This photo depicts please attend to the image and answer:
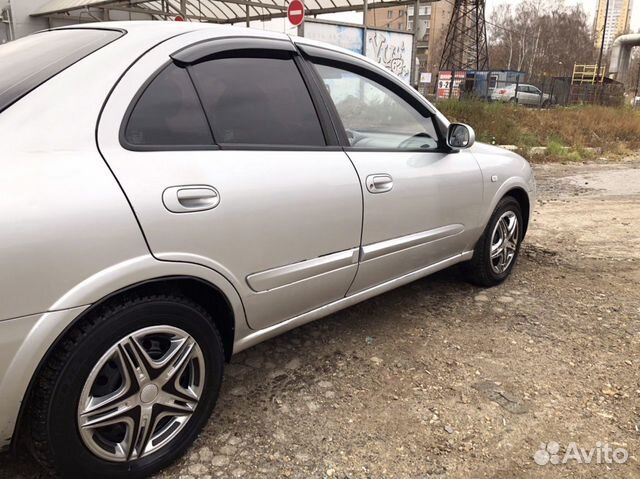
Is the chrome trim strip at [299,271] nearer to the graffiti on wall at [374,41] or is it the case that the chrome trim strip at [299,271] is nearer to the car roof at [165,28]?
the car roof at [165,28]

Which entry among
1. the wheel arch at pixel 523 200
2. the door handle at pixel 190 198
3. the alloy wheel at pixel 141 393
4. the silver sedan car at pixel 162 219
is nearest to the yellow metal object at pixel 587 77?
the wheel arch at pixel 523 200

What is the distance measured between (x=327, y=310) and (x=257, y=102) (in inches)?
42.3

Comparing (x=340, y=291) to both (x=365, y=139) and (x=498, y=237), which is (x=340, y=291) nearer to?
(x=365, y=139)

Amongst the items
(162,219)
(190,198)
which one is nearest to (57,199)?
(162,219)

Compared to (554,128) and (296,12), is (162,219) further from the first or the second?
(554,128)

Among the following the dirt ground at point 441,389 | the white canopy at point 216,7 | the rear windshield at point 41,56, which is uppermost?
the white canopy at point 216,7

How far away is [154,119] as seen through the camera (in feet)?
6.77

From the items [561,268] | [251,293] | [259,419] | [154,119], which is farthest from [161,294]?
[561,268]

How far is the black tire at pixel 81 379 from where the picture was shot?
1756 mm

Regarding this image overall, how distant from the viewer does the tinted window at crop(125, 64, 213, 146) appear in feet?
6.61

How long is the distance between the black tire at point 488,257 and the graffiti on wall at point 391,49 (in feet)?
25.4

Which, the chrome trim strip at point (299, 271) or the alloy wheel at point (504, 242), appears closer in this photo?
the chrome trim strip at point (299, 271)

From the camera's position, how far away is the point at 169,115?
2.11m

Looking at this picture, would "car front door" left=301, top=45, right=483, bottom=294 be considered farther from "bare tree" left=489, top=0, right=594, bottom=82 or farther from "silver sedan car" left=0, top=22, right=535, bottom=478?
"bare tree" left=489, top=0, right=594, bottom=82
